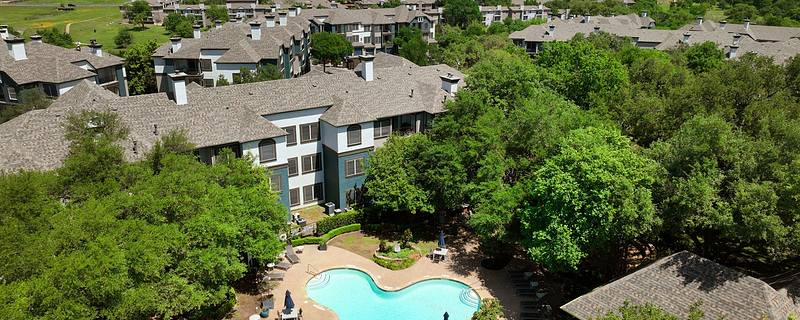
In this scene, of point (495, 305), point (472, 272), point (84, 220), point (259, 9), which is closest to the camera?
point (84, 220)

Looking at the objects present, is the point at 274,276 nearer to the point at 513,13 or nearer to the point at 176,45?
the point at 176,45

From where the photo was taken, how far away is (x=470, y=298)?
109 feet

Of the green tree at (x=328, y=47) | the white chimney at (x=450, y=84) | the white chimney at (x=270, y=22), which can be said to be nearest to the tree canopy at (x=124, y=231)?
the white chimney at (x=450, y=84)

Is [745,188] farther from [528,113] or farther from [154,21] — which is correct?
[154,21]

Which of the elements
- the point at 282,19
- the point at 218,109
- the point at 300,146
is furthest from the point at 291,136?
the point at 282,19

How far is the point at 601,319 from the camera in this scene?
2375 centimetres

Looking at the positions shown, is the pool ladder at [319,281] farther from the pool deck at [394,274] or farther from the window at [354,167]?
the window at [354,167]

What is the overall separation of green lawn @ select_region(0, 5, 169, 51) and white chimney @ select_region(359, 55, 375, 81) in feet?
309

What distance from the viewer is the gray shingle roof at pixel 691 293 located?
24.2 m

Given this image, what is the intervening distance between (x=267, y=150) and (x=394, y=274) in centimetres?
1323

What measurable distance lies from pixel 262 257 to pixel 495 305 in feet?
43.6

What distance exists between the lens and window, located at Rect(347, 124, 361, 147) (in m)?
42.3

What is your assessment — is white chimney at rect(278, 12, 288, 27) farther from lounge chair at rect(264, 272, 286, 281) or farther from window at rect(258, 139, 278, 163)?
lounge chair at rect(264, 272, 286, 281)

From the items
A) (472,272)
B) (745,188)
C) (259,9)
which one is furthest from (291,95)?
(259,9)
